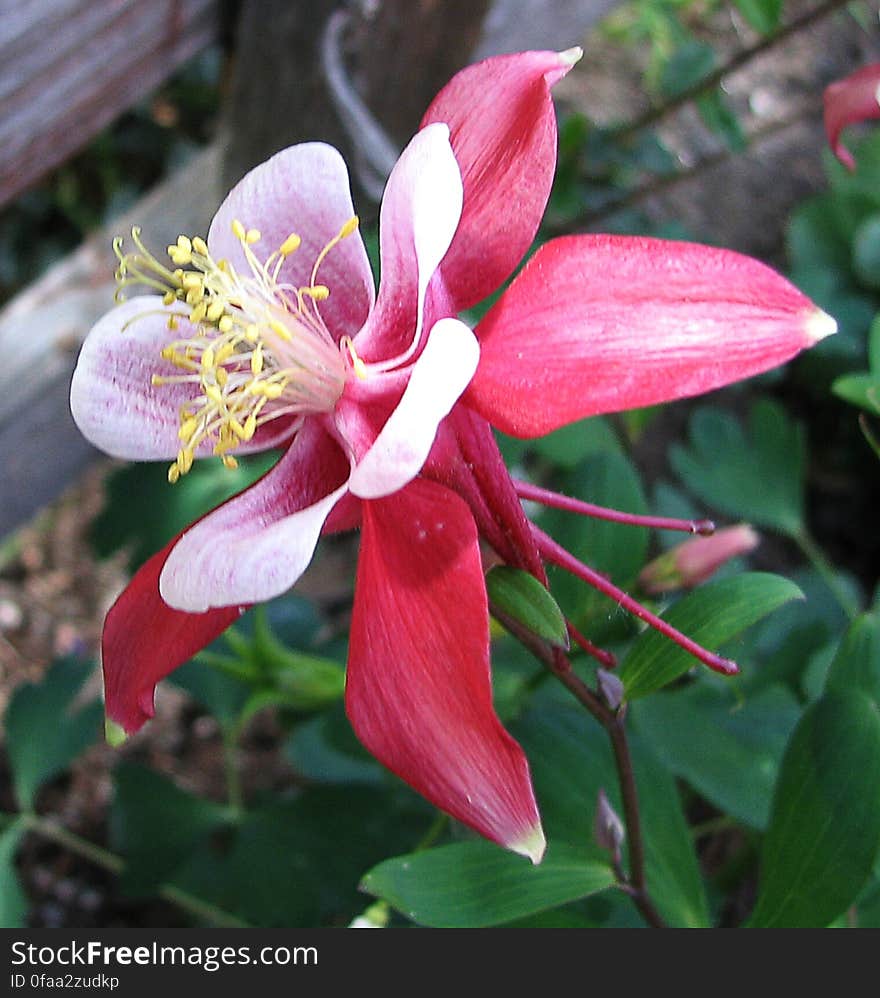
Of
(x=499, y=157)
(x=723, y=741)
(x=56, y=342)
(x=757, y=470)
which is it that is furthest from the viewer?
(x=757, y=470)

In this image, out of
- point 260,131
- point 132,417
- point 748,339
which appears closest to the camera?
point 748,339

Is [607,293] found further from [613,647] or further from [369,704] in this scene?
[613,647]

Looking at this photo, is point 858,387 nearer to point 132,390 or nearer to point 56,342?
point 132,390

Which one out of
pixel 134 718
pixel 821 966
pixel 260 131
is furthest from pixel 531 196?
pixel 260 131

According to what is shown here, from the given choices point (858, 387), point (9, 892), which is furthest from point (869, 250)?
point (9, 892)

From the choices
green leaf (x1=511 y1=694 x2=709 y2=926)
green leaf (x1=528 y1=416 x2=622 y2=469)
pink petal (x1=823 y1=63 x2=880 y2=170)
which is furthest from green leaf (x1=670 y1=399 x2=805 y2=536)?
pink petal (x1=823 y1=63 x2=880 y2=170)

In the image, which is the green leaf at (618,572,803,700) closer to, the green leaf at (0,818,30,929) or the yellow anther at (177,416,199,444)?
the yellow anther at (177,416,199,444)

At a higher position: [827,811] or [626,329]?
[626,329]
